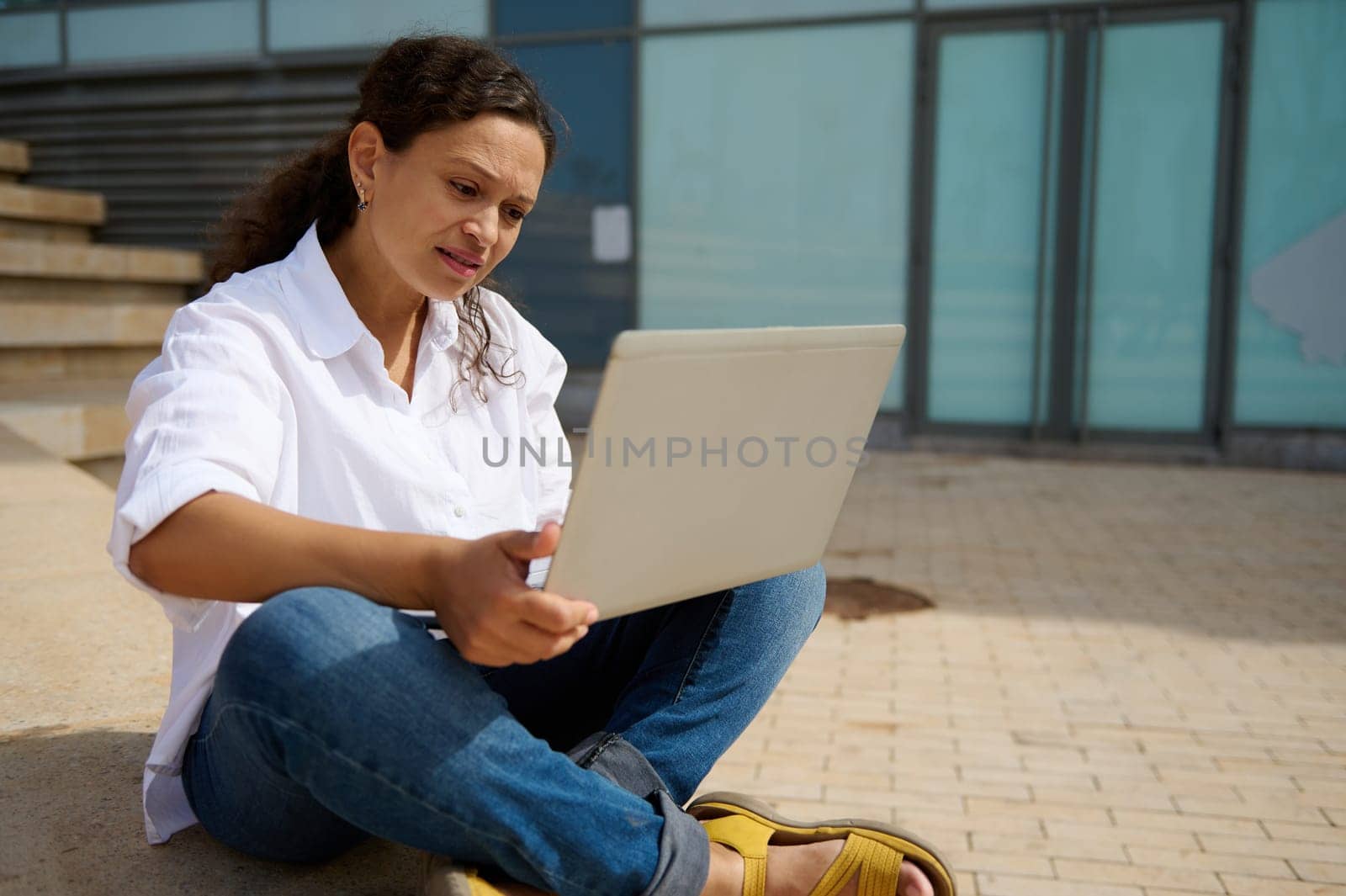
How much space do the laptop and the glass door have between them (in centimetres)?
600

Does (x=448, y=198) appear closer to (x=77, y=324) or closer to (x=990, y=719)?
(x=990, y=719)

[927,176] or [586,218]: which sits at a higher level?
[927,176]

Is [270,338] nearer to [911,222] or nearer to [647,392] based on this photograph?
[647,392]

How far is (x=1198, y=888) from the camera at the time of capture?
2.04m

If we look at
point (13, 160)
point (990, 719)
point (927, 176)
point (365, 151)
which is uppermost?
point (13, 160)

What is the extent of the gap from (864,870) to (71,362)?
564cm

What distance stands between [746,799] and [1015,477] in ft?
17.3

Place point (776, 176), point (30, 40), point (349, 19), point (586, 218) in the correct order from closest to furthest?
point (776, 176) < point (586, 218) < point (349, 19) < point (30, 40)

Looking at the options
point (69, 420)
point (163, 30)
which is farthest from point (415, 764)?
point (163, 30)

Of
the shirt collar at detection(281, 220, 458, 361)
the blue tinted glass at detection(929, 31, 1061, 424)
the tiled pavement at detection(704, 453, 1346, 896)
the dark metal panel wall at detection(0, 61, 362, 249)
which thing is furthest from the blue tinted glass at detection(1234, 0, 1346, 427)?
the shirt collar at detection(281, 220, 458, 361)

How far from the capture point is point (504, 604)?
3.70ft

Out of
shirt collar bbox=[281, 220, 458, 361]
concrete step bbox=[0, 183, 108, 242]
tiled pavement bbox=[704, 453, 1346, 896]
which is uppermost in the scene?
concrete step bbox=[0, 183, 108, 242]

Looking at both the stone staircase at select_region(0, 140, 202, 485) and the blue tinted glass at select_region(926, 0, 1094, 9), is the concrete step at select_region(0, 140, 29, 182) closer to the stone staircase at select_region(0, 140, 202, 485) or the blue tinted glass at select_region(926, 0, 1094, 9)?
the stone staircase at select_region(0, 140, 202, 485)

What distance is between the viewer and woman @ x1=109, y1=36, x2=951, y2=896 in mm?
1201
